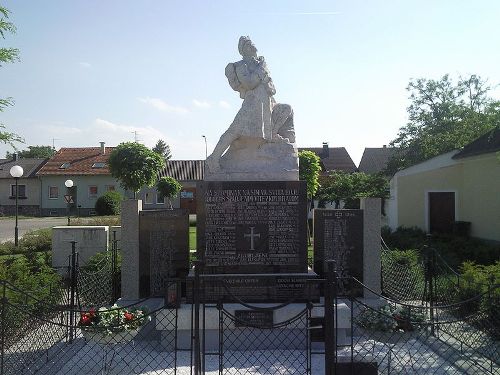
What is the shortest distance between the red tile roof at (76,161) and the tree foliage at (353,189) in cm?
2006

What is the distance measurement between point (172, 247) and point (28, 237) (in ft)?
32.0

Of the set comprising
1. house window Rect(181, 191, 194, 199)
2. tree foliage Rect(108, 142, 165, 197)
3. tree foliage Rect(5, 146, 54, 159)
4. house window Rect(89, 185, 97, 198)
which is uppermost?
tree foliage Rect(5, 146, 54, 159)

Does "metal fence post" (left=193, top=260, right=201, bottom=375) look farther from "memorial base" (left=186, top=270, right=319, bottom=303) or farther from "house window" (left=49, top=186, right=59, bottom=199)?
"house window" (left=49, top=186, right=59, bottom=199)

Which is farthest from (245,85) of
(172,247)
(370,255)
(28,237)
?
(28,237)

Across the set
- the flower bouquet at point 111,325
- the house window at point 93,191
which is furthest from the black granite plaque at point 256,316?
the house window at point 93,191

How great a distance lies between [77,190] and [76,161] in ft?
9.91

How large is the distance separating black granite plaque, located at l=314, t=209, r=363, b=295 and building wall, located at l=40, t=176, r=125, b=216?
1380 inches

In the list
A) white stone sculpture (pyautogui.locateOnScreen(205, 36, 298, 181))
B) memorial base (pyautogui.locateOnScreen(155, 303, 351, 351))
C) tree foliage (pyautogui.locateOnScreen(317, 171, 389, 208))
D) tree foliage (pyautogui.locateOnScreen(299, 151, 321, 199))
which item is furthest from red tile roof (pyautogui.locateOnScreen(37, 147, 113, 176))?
memorial base (pyautogui.locateOnScreen(155, 303, 351, 351))

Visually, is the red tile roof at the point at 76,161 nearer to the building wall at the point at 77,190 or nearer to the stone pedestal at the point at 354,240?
the building wall at the point at 77,190

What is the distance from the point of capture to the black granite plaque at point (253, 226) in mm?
7578

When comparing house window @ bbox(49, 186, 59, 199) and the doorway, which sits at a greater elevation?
house window @ bbox(49, 186, 59, 199)

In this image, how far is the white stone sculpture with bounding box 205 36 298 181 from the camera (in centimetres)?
785

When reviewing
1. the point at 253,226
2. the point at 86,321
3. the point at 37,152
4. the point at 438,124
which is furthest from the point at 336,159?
the point at 37,152

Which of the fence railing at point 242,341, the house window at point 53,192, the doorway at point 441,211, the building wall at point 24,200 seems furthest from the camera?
the building wall at point 24,200
